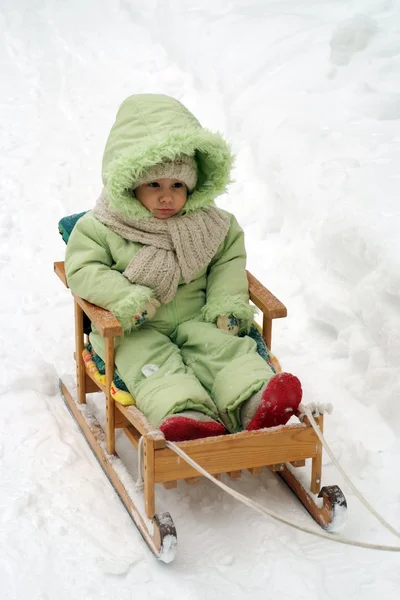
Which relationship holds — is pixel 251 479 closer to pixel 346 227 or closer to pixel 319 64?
pixel 346 227

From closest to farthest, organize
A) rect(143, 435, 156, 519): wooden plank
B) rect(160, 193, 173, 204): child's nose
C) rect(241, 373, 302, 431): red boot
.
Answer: rect(143, 435, 156, 519): wooden plank, rect(241, 373, 302, 431): red boot, rect(160, 193, 173, 204): child's nose

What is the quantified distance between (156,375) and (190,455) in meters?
0.41

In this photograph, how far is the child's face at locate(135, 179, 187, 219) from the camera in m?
3.16

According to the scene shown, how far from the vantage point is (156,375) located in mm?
2994

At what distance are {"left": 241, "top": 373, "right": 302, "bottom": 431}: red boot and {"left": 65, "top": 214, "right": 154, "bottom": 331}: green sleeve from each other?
1.88ft

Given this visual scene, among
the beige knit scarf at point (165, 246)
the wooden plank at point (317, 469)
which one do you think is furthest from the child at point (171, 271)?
the wooden plank at point (317, 469)

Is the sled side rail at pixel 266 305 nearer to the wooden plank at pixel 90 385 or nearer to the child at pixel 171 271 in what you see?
the child at pixel 171 271

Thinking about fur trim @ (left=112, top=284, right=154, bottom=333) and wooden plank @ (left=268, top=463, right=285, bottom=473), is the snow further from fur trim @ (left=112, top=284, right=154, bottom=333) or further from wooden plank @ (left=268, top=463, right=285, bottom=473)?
fur trim @ (left=112, top=284, right=154, bottom=333)

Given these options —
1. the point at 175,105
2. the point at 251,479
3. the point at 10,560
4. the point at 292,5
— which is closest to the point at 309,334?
the point at 251,479

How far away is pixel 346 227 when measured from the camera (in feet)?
13.3

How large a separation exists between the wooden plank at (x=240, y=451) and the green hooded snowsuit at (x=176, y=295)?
0.63 feet

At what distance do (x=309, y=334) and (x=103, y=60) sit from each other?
358 centimetres

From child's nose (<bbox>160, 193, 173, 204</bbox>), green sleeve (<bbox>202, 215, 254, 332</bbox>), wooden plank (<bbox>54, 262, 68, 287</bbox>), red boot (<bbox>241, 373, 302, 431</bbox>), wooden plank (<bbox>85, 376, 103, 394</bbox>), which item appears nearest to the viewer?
red boot (<bbox>241, 373, 302, 431</bbox>)

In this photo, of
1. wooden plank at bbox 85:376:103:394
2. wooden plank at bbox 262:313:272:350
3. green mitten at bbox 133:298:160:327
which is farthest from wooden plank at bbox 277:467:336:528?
wooden plank at bbox 85:376:103:394
